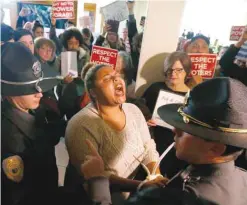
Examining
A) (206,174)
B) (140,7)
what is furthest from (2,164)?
(140,7)

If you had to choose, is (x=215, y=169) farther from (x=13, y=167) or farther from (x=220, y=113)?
(x=13, y=167)

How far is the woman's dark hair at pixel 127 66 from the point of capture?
5.38 ft

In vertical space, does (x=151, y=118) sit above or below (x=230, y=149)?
below

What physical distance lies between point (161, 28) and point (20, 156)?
1.13 metres

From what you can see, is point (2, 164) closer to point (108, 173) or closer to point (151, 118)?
point (108, 173)

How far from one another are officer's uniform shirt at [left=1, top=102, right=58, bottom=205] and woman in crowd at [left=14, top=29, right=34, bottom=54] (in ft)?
1.82

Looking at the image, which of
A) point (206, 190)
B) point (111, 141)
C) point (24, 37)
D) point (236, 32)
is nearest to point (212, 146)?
point (206, 190)

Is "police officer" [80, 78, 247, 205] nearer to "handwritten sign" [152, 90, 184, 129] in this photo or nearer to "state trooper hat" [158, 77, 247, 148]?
"state trooper hat" [158, 77, 247, 148]

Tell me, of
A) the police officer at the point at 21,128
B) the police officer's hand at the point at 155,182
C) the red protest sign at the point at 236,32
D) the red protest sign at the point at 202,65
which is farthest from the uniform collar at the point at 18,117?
the red protest sign at the point at 236,32

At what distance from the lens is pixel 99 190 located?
933 millimetres

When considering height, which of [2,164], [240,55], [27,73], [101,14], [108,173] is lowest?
[108,173]

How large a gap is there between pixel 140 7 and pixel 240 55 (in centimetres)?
75

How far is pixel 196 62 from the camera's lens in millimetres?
1642

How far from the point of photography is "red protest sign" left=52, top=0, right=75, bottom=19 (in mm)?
1481
